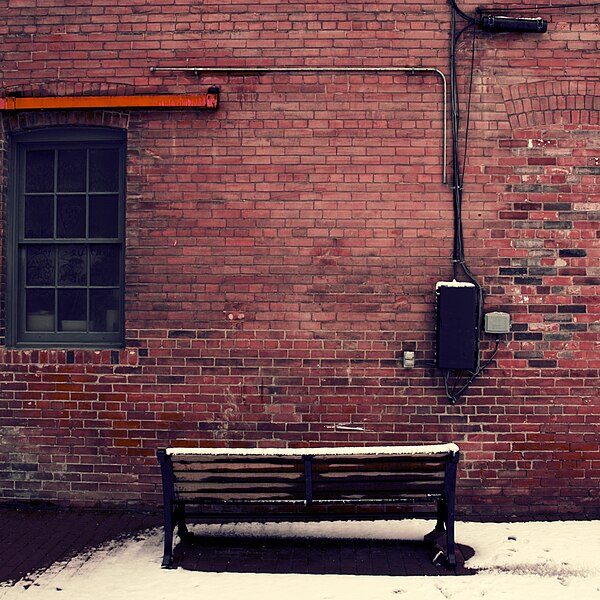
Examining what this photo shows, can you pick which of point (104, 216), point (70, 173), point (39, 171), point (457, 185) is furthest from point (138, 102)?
point (457, 185)

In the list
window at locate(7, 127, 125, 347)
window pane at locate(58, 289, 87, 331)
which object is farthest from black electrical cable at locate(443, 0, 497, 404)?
window pane at locate(58, 289, 87, 331)

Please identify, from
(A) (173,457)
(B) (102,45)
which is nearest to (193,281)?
(A) (173,457)

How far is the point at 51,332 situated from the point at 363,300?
298 cm

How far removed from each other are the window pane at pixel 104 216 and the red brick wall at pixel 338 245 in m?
0.31

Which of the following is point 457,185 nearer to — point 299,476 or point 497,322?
point 497,322

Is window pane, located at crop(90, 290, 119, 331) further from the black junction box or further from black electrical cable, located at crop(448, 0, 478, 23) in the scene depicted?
Answer: black electrical cable, located at crop(448, 0, 478, 23)

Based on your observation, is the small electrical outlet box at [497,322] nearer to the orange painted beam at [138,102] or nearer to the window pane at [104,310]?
the orange painted beam at [138,102]

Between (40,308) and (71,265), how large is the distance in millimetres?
516

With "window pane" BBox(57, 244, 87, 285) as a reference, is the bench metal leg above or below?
below

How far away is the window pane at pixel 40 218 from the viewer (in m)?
6.27

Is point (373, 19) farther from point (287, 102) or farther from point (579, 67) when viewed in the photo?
point (579, 67)

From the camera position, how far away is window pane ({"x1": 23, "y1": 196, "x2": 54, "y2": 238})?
6.27 metres

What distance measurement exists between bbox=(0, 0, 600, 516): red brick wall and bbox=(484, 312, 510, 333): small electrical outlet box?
4.9 inches

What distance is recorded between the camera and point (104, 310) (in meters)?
6.24
